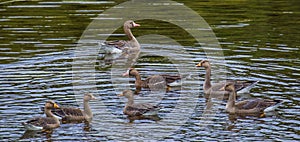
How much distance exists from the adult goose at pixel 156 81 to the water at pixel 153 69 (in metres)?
0.24

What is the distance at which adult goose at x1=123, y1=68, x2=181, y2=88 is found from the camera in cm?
1964

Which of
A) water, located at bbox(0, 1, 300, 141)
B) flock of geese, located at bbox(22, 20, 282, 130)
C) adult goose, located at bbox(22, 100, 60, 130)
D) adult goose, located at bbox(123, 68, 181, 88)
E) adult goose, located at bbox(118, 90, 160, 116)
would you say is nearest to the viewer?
adult goose, located at bbox(22, 100, 60, 130)

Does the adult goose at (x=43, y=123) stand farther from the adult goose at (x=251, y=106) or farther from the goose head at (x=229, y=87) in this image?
the goose head at (x=229, y=87)

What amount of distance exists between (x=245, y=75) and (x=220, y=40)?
5.22m

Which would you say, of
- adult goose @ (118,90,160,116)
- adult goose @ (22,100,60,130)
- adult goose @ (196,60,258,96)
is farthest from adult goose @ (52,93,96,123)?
adult goose @ (196,60,258,96)

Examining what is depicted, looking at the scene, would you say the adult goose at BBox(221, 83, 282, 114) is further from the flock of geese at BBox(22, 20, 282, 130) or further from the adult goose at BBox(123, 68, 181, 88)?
the adult goose at BBox(123, 68, 181, 88)

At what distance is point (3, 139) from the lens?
49.0ft

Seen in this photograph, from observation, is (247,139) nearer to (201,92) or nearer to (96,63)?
(201,92)

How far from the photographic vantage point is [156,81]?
19.7 metres

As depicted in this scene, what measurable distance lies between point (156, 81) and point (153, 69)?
2.04 metres

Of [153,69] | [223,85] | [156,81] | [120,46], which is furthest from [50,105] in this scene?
[120,46]

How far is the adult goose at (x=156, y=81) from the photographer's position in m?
19.6

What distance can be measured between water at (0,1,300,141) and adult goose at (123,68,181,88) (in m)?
0.24

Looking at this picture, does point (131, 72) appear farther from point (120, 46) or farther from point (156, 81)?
point (120, 46)
